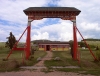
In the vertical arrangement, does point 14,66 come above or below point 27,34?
below

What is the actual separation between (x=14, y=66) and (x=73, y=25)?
1105 centimetres

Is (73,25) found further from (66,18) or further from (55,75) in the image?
(55,75)

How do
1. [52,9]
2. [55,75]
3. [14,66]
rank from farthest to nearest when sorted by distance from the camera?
[52,9] → [14,66] → [55,75]

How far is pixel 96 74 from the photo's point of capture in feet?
48.9

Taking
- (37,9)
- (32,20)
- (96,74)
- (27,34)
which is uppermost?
Result: (37,9)

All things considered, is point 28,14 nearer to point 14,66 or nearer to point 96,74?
point 14,66

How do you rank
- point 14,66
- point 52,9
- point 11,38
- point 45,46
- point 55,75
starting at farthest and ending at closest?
point 45,46, point 11,38, point 52,9, point 14,66, point 55,75

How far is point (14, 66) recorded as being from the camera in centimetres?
1823

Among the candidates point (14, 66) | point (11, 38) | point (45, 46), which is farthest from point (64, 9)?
point (45, 46)

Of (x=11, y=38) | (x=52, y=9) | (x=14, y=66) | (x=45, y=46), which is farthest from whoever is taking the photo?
(x=45, y=46)

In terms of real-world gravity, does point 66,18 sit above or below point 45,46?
above

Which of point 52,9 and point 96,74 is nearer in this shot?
point 96,74

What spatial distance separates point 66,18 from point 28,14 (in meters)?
5.47

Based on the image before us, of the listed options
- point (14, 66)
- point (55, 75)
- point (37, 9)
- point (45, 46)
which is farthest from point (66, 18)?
point (45, 46)
